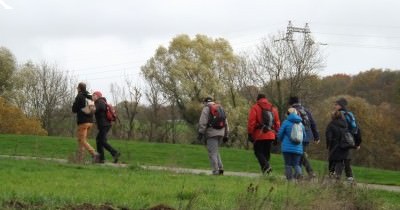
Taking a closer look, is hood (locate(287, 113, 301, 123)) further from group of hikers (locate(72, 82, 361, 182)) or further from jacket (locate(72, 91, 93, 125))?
jacket (locate(72, 91, 93, 125))

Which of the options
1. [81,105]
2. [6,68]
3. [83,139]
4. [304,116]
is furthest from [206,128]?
[6,68]

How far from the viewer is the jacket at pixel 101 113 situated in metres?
16.4

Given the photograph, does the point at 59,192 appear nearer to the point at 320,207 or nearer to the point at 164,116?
the point at 320,207

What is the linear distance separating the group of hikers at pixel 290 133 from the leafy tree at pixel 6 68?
176 feet

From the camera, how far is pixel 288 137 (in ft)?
42.0

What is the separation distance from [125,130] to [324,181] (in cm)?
5744

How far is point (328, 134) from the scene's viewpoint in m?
13.7

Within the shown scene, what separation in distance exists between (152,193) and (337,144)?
5.48 m

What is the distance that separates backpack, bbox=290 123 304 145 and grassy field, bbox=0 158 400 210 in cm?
134

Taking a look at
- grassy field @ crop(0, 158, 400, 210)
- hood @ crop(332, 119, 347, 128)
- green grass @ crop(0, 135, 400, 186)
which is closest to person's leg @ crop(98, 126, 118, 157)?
grassy field @ crop(0, 158, 400, 210)

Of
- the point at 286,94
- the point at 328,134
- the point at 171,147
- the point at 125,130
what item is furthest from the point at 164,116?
the point at 328,134

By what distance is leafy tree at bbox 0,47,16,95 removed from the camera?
65000 millimetres

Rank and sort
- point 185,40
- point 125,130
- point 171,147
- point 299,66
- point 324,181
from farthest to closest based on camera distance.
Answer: point 185,40 → point 125,130 → point 299,66 → point 171,147 → point 324,181

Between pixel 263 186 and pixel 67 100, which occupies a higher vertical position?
pixel 67 100
